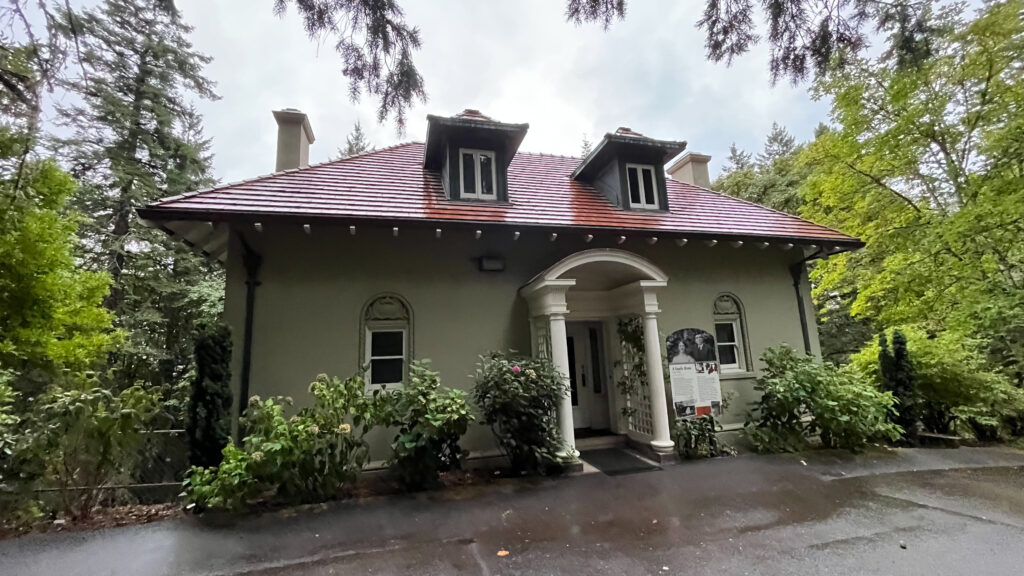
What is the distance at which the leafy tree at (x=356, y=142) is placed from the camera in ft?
83.6

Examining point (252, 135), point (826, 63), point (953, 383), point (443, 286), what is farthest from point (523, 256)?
point (953, 383)

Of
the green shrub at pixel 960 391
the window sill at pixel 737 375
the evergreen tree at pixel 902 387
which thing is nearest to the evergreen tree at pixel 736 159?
the green shrub at pixel 960 391

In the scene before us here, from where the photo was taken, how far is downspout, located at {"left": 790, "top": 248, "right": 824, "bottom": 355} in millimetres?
7895

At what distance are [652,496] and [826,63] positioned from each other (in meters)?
4.83

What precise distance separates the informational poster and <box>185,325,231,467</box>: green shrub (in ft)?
21.0

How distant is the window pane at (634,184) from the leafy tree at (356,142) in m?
21.9

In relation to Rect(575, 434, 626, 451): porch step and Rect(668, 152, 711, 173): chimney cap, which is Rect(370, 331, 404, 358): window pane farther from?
Rect(668, 152, 711, 173): chimney cap

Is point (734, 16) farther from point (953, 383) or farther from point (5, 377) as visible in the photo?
point (5, 377)

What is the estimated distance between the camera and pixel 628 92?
14.7 feet

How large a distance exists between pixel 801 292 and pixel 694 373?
11.1 feet

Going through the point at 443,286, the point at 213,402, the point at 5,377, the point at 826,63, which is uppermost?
the point at 826,63

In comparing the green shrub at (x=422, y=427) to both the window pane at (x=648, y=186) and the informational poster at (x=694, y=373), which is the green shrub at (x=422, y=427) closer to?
the informational poster at (x=694, y=373)

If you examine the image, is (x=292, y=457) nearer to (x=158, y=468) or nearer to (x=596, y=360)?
(x=158, y=468)

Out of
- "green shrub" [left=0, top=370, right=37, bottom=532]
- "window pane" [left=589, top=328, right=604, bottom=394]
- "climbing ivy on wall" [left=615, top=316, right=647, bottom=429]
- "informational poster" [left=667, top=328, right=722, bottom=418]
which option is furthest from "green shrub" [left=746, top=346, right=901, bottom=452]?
"green shrub" [left=0, top=370, right=37, bottom=532]
